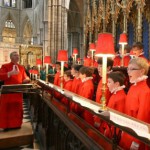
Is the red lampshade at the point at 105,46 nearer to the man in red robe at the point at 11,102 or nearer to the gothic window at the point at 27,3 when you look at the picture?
the man in red robe at the point at 11,102

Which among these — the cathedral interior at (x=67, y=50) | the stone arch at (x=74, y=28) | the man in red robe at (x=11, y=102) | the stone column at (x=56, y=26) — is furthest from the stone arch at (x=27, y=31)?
the man in red robe at (x=11, y=102)

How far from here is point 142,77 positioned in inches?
88.0

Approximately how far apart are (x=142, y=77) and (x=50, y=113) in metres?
2.22

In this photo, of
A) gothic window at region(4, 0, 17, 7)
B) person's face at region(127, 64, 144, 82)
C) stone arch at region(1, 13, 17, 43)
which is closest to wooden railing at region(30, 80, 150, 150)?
person's face at region(127, 64, 144, 82)

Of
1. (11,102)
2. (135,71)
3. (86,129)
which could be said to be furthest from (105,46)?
(11,102)

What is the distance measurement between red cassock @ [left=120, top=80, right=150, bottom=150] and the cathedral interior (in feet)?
0.29

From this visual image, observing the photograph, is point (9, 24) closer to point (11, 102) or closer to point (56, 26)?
point (56, 26)

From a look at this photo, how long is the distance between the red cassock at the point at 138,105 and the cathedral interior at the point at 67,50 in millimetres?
90

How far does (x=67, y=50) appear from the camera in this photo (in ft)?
43.5

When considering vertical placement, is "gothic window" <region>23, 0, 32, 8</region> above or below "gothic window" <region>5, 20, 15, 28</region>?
above

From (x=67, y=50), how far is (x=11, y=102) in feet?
29.1

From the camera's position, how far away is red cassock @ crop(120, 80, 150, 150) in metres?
1.91

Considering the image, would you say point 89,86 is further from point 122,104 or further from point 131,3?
point 131,3

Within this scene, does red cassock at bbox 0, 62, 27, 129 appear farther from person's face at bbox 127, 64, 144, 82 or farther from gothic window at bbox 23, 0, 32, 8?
gothic window at bbox 23, 0, 32, 8
